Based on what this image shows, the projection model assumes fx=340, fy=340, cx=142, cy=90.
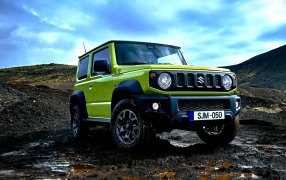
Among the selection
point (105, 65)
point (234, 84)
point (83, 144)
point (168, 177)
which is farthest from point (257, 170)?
point (83, 144)

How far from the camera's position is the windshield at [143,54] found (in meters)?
5.79

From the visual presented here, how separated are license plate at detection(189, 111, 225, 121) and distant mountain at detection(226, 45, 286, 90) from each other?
132 ft

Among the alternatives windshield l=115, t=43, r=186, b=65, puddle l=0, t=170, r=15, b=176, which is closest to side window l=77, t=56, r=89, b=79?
windshield l=115, t=43, r=186, b=65

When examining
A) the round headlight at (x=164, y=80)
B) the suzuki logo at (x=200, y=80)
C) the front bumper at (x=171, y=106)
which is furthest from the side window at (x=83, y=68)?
the suzuki logo at (x=200, y=80)

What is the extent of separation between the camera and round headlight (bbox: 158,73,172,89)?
4855mm

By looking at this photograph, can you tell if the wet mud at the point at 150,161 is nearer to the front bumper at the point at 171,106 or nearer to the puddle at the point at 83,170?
the puddle at the point at 83,170

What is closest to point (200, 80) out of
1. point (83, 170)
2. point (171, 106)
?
point (171, 106)

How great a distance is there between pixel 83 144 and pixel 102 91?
132 centimetres

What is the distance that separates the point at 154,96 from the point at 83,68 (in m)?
2.99

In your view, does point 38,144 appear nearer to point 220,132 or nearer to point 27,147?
point 27,147

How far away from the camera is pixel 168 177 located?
3668 millimetres

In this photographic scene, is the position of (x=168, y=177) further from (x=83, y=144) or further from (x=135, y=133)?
(x=83, y=144)

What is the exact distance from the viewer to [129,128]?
17.1ft

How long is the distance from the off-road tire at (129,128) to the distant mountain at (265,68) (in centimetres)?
4057
